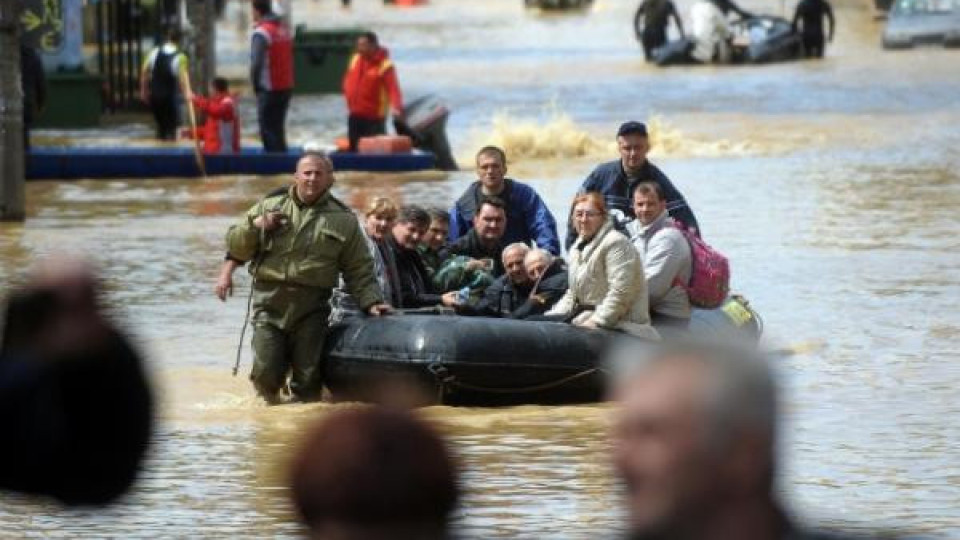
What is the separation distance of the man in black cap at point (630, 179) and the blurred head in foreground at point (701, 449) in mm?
10621

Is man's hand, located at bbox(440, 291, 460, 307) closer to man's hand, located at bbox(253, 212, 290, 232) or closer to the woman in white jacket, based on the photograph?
the woman in white jacket

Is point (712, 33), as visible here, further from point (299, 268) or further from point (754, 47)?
point (299, 268)

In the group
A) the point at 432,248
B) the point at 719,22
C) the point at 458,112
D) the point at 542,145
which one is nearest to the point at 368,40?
the point at 542,145

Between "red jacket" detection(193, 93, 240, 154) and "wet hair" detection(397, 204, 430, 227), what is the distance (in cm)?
1232

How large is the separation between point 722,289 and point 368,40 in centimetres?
1353

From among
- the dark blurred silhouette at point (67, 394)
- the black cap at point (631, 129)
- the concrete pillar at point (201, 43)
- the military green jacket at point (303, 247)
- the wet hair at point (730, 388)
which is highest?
the wet hair at point (730, 388)

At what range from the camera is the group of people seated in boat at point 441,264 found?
1238 cm

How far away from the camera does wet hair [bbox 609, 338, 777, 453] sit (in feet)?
9.04

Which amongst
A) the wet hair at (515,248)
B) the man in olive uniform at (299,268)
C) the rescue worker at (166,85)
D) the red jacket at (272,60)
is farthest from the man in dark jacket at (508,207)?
the rescue worker at (166,85)

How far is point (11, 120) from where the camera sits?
70.5ft

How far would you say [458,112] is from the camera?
35.4 meters

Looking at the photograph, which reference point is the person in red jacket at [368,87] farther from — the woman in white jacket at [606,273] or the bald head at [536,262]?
the woman in white jacket at [606,273]

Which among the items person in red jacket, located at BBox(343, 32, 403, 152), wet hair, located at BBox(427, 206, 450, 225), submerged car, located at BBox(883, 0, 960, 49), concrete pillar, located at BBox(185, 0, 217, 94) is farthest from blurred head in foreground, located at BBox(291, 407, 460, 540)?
submerged car, located at BBox(883, 0, 960, 49)

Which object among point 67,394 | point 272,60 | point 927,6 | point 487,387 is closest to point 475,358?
point 487,387
